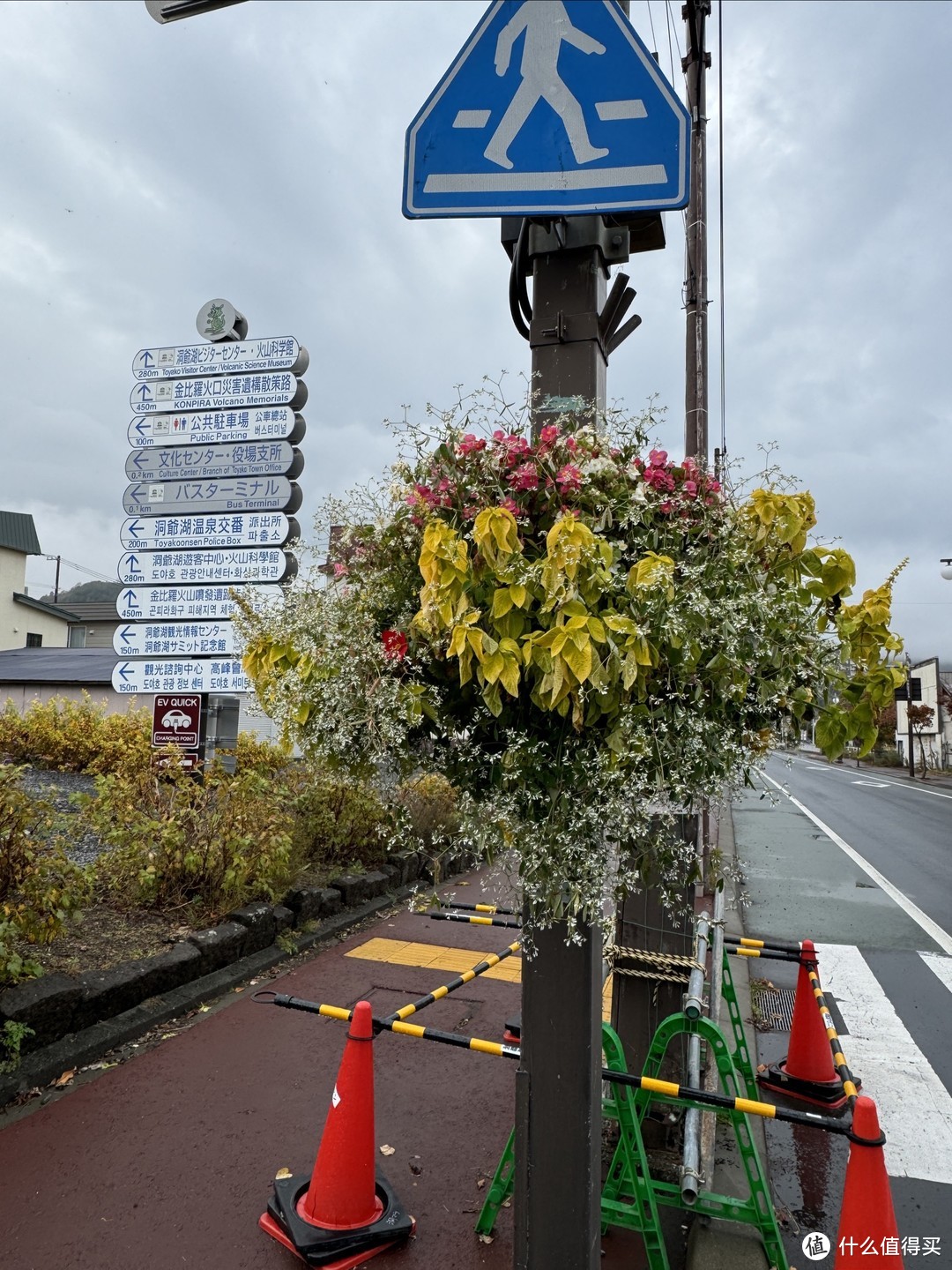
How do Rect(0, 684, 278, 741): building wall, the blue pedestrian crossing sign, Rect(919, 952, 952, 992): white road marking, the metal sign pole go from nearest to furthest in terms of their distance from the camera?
the blue pedestrian crossing sign
the metal sign pole
Rect(919, 952, 952, 992): white road marking
Rect(0, 684, 278, 741): building wall

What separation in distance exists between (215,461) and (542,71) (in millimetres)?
6159

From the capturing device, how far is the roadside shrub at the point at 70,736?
10.9 m

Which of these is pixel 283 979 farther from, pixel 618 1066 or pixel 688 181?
pixel 688 181

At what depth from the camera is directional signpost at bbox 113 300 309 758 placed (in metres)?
7.30

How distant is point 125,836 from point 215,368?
421 centimetres

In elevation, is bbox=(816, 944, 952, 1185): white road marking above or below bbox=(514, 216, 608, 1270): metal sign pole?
below

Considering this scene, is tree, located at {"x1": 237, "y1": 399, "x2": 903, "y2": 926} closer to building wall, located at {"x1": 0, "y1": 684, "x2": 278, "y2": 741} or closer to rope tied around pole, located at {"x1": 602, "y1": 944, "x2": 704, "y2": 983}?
rope tied around pole, located at {"x1": 602, "y1": 944, "x2": 704, "y2": 983}

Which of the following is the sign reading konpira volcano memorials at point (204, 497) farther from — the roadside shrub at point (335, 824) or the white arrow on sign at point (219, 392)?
the roadside shrub at point (335, 824)

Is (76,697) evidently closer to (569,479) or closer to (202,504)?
(202,504)

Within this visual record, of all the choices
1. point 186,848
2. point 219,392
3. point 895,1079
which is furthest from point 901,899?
point 219,392

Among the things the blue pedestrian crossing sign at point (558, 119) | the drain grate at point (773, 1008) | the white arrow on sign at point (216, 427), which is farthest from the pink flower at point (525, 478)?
the white arrow on sign at point (216, 427)

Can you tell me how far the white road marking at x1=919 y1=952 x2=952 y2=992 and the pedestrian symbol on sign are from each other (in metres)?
7.11

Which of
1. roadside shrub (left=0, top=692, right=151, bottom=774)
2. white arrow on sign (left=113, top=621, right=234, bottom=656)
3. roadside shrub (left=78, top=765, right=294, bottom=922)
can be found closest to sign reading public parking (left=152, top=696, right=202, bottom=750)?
white arrow on sign (left=113, top=621, right=234, bottom=656)

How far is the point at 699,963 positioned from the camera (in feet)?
12.1
